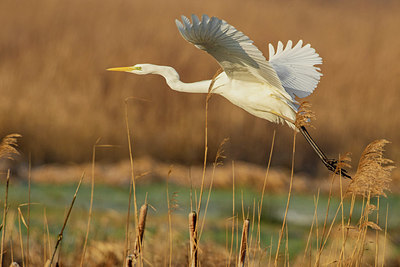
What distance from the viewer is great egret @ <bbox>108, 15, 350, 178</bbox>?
8.76ft

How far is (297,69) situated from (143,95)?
4.14m

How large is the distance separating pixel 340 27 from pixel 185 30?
7.13m

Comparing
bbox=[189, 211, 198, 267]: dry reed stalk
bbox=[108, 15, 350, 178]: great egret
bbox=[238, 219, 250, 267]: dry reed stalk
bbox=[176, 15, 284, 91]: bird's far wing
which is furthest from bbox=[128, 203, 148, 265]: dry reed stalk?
bbox=[176, 15, 284, 91]: bird's far wing

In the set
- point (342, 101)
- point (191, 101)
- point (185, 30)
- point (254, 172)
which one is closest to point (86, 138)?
point (191, 101)

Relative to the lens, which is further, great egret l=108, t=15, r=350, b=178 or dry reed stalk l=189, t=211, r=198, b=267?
great egret l=108, t=15, r=350, b=178

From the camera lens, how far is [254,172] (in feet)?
24.0

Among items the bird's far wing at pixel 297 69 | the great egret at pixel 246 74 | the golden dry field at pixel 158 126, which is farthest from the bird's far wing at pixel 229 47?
the golden dry field at pixel 158 126

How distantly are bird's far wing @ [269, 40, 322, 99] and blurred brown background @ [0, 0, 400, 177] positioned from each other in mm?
3554

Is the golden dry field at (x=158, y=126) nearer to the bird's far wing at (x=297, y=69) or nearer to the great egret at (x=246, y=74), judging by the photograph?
the bird's far wing at (x=297, y=69)

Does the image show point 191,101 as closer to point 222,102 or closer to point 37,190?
point 222,102

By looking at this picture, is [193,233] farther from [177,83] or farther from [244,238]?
[177,83]

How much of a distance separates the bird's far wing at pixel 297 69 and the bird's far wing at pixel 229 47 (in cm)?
42

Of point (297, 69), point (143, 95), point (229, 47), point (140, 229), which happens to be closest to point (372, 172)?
point (140, 229)

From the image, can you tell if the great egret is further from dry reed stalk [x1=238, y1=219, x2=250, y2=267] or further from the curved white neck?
dry reed stalk [x1=238, y1=219, x2=250, y2=267]
